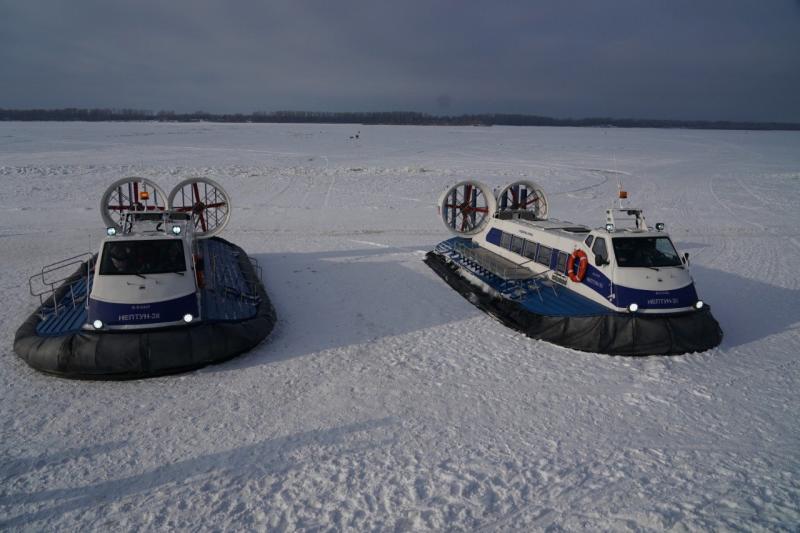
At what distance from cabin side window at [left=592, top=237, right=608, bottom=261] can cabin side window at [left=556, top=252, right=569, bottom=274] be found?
2.15 ft

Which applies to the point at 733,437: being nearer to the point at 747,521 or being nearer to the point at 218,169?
the point at 747,521

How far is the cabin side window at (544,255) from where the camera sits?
867cm

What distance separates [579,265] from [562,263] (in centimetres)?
54

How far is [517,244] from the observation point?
9688 mm

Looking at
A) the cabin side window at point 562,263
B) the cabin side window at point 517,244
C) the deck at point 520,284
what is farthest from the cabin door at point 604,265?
the cabin side window at point 517,244

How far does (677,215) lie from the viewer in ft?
58.5

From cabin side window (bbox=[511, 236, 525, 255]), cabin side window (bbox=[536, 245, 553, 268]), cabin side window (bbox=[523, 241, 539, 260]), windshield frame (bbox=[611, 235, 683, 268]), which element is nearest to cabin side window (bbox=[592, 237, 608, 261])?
windshield frame (bbox=[611, 235, 683, 268])

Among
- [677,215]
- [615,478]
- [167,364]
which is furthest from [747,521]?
[677,215]

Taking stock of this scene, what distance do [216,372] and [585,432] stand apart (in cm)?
423

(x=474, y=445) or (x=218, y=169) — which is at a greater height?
(x=218, y=169)

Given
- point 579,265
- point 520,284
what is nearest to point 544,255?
point 520,284

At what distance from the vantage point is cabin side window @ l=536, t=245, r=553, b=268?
28.4 feet

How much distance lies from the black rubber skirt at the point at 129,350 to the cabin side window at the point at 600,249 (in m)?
5.08

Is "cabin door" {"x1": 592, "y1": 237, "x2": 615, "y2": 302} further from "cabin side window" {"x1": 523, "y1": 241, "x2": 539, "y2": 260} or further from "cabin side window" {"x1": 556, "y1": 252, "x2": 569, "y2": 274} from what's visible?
"cabin side window" {"x1": 523, "y1": 241, "x2": 539, "y2": 260}
